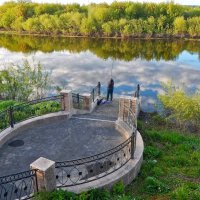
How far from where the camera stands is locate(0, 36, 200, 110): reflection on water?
29.5 meters

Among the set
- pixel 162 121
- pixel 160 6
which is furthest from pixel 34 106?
pixel 160 6

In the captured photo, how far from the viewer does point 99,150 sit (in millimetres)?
12219

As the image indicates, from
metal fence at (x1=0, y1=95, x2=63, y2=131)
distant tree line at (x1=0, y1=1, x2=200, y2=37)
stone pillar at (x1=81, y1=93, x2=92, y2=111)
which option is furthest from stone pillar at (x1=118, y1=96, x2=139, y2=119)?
distant tree line at (x1=0, y1=1, x2=200, y2=37)

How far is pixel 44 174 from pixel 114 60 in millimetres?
33565

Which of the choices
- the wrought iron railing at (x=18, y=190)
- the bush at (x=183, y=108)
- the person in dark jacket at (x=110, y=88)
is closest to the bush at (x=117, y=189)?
the wrought iron railing at (x=18, y=190)

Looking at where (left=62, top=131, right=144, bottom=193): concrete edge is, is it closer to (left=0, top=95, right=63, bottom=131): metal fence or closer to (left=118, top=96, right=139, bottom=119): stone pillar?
(left=118, top=96, right=139, bottom=119): stone pillar

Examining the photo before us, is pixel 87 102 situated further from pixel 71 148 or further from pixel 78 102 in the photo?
pixel 71 148

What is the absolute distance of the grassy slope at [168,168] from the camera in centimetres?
1012

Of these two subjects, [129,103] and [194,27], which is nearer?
[129,103]

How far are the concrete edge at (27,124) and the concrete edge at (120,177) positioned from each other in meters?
4.72

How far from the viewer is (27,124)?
46.5 feet

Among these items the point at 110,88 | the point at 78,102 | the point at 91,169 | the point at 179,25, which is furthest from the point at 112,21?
the point at 91,169

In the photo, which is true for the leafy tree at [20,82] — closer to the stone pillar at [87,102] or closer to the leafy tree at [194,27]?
the stone pillar at [87,102]

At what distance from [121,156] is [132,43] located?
45643 mm
